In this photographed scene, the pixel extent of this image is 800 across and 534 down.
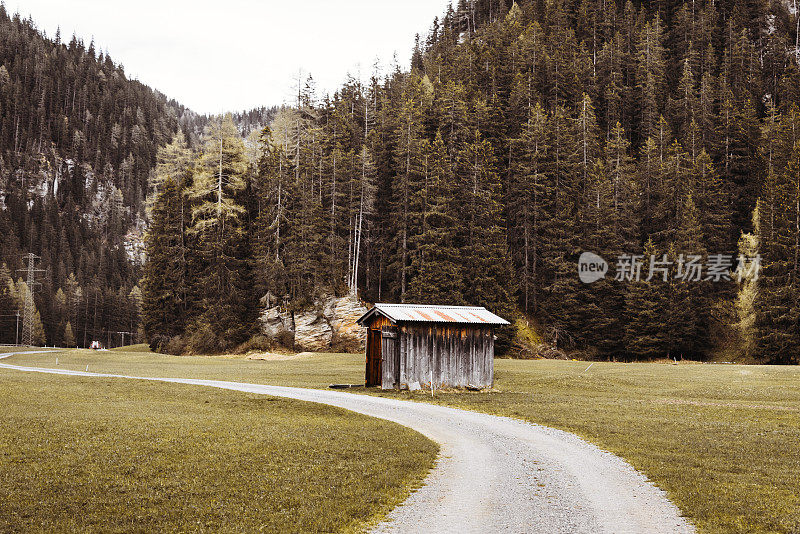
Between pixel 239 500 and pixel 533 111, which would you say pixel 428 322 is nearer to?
pixel 239 500

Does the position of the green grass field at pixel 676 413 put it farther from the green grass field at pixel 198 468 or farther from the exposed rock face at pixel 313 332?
the exposed rock face at pixel 313 332

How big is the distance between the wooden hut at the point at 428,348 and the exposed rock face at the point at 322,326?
94.1 ft

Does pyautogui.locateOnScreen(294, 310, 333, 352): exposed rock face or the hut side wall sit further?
pyautogui.locateOnScreen(294, 310, 333, 352): exposed rock face

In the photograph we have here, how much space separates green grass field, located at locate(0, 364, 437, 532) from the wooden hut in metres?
9.50

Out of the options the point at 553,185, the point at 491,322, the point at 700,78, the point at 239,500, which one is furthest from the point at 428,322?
the point at 700,78

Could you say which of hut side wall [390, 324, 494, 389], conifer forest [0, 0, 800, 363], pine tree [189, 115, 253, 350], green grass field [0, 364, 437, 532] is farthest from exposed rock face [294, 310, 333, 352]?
green grass field [0, 364, 437, 532]

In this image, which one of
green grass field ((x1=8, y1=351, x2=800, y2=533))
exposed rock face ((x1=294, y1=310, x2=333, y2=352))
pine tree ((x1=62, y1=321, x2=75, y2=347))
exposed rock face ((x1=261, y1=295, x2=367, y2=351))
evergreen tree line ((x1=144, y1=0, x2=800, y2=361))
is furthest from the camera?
pine tree ((x1=62, y1=321, x2=75, y2=347))

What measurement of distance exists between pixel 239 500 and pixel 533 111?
74.5 metres

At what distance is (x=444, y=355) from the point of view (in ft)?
112

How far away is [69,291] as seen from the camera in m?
146

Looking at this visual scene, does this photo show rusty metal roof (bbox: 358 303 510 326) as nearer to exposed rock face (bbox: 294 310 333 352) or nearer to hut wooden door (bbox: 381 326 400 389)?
hut wooden door (bbox: 381 326 400 389)

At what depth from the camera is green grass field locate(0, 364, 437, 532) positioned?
32.5 ft

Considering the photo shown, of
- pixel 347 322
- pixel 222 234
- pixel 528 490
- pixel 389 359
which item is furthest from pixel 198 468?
pixel 222 234

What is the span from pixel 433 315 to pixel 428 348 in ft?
6.83
